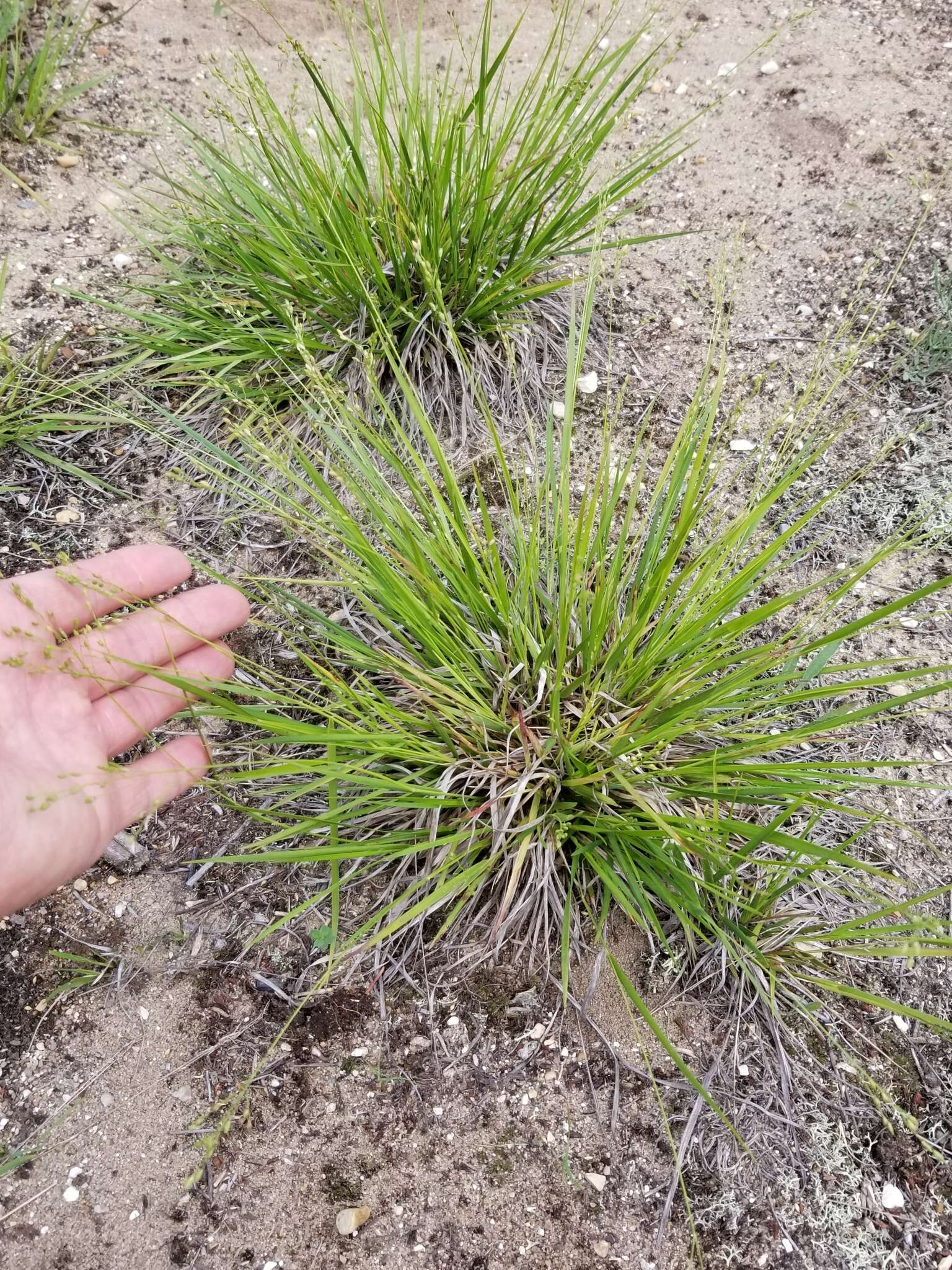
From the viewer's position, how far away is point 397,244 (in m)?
1.87

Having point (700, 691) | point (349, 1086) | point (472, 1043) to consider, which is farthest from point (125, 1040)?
point (700, 691)

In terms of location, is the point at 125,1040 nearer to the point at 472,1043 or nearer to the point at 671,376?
the point at 472,1043

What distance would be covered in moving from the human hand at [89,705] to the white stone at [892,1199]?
1295mm

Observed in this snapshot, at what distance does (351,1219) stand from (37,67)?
3.16 m

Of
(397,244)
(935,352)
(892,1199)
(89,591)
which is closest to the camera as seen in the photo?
(892,1199)

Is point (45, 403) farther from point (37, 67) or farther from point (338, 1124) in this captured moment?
point (338, 1124)

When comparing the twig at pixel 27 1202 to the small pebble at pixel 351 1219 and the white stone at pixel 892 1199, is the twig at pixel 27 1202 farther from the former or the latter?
the white stone at pixel 892 1199

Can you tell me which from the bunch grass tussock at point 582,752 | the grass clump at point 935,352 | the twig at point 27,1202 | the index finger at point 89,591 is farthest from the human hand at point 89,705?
the grass clump at point 935,352

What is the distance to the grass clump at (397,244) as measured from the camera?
1.71m

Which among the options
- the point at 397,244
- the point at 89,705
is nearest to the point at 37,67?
the point at 397,244

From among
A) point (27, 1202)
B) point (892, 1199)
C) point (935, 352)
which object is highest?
→ point (935, 352)

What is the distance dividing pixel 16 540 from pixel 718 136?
2543 millimetres

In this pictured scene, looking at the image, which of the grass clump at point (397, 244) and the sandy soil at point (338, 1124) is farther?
the grass clump at point (397, 244)

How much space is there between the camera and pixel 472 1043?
4.36 ft
